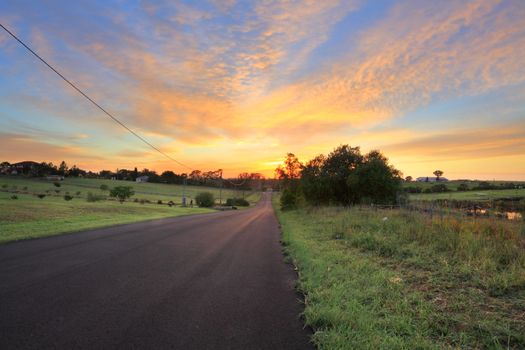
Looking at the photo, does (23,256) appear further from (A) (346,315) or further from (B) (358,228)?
(B) (358,228)

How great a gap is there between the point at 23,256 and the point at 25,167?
550 feet

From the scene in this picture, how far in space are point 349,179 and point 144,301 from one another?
33.9 metres

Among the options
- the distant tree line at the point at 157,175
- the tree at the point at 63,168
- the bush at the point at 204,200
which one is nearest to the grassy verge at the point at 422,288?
the bush at the point at 204,200

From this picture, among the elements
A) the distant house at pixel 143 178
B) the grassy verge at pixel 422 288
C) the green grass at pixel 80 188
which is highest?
the distant house at pixel 143 178

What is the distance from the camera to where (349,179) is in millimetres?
36375

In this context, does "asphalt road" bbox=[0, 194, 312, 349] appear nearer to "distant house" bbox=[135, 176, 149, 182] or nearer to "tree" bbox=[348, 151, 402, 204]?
"tree" bbox=[348, 151, 402, 204]

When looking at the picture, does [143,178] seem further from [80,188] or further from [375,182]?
[375,182]

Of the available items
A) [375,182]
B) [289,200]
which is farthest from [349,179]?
[289,200]

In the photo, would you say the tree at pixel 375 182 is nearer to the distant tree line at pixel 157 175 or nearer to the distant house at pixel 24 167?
the distant tree line at pixel 157 175

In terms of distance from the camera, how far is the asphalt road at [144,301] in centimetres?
372

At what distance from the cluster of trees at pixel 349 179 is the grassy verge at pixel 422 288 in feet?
82.8

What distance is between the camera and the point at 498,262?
6.85 m

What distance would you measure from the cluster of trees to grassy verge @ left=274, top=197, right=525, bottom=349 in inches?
993

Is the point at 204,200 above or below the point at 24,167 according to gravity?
below
